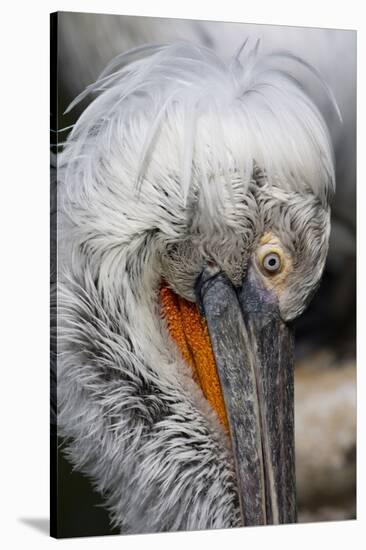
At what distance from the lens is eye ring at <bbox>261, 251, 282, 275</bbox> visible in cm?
582

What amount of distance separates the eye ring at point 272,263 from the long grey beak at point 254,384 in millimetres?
60

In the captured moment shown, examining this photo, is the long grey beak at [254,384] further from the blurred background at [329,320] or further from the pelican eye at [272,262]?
the blurred background at [329,320]

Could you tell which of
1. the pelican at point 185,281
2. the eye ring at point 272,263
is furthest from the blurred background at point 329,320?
the eye ring at point 272,263

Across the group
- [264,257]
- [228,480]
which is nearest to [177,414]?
[228,480]

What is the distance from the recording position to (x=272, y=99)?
5922mm

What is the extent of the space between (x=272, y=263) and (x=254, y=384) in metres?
0.51

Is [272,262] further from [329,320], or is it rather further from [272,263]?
[329,320]

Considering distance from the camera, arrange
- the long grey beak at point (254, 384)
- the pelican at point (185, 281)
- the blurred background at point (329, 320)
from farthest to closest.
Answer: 1. the blurred background at point (329, 320)
2. the long grey beak at point (254, 384)
3. the pelican at point (185, 281)

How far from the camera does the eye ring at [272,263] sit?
5816mm

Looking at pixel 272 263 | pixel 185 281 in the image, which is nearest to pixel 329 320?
pixel 272 263

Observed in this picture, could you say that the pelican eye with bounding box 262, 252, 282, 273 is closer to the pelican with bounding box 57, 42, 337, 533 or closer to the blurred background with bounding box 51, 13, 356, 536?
the pelican with bounding box 57, 42, 337, 533

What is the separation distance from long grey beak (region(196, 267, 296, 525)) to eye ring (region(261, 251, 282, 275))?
2.4 inches

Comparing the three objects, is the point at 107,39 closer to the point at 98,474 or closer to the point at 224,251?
the point at 224,251

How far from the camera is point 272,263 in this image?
582 cm
